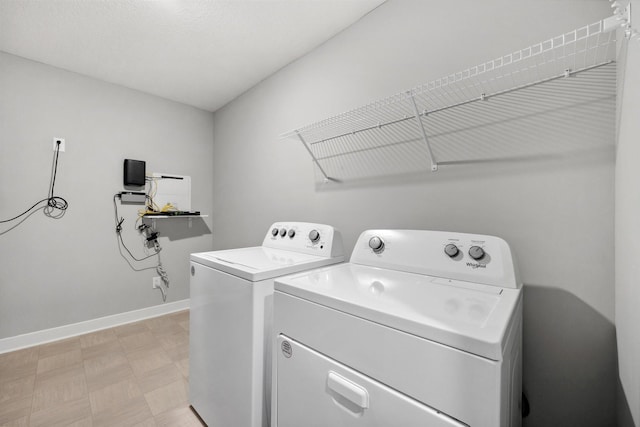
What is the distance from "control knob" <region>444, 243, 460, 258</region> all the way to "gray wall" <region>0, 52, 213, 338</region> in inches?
116

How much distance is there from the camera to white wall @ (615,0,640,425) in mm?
629

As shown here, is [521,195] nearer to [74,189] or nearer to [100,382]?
[100,382]

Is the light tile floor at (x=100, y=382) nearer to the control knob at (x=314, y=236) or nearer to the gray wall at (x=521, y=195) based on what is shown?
the control knob at (x=314, y=236)

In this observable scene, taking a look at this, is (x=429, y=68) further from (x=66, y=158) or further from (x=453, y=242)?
(x=66, y=158)

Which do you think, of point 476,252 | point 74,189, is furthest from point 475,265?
point 74,189

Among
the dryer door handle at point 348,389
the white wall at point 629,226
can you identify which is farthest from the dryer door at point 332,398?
the white wall at point 629,226

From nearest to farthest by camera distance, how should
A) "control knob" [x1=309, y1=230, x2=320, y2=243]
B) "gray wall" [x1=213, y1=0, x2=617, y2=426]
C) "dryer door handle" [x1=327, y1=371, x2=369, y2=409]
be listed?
"dryer door handle" [x1=327, y1=371, x2=369, y2=409]
"gray wall" [x1=213, y1=0, x2=617, y2=426]
"control knob" [x1=309, y1=230, x2=320, y2=243]

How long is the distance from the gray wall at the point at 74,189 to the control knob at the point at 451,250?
295cm

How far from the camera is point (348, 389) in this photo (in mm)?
743

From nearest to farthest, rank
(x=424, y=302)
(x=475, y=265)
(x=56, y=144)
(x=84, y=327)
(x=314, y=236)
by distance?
(x=424, y=302), (x=475, y=265), (x=314, y=236), (x=56, y=144), (x=84, y=327)

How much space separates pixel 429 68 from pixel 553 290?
1.19 m

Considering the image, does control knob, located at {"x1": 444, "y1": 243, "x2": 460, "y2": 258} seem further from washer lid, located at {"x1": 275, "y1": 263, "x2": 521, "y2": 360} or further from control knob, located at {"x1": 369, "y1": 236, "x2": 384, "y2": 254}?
control knob, located at {"x1": 369, "y1": 236, "x2": 384, "y2": 254}

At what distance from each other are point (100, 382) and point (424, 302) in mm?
2230

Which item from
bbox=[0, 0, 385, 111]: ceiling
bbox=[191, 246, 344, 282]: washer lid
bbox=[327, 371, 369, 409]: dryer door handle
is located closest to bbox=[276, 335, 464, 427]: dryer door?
bbox=[327, 371, 369, 409]: dryer door handle
